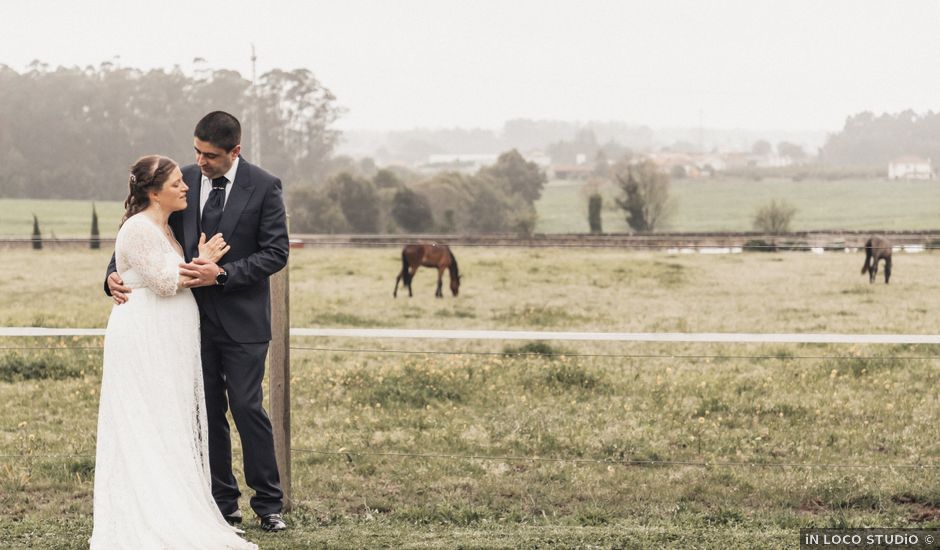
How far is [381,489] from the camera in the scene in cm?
652

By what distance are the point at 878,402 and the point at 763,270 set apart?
21609mm

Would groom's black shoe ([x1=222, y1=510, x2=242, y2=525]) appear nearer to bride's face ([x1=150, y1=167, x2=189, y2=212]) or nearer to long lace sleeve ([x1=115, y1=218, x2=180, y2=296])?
long lace sleeve ([x1=115, y1=218, x2=180, y2=296])

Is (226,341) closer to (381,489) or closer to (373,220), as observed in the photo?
(381,489)

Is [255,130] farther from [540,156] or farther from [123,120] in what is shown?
[540,156]

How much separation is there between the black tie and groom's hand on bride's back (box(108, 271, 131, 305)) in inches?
19.4

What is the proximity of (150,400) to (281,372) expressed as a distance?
3.35 feet

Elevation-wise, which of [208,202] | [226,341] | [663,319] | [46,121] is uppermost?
[46,121]

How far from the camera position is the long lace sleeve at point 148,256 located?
4.66m

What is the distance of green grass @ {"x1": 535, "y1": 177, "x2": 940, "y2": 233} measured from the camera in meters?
68.8

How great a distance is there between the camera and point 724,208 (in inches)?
3248

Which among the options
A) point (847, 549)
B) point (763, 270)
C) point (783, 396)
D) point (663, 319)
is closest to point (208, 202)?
point (847, 549)

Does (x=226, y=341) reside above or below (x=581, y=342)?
above

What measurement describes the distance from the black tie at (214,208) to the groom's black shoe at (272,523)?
1.56 m

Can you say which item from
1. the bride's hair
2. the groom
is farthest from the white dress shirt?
the bride's hair
